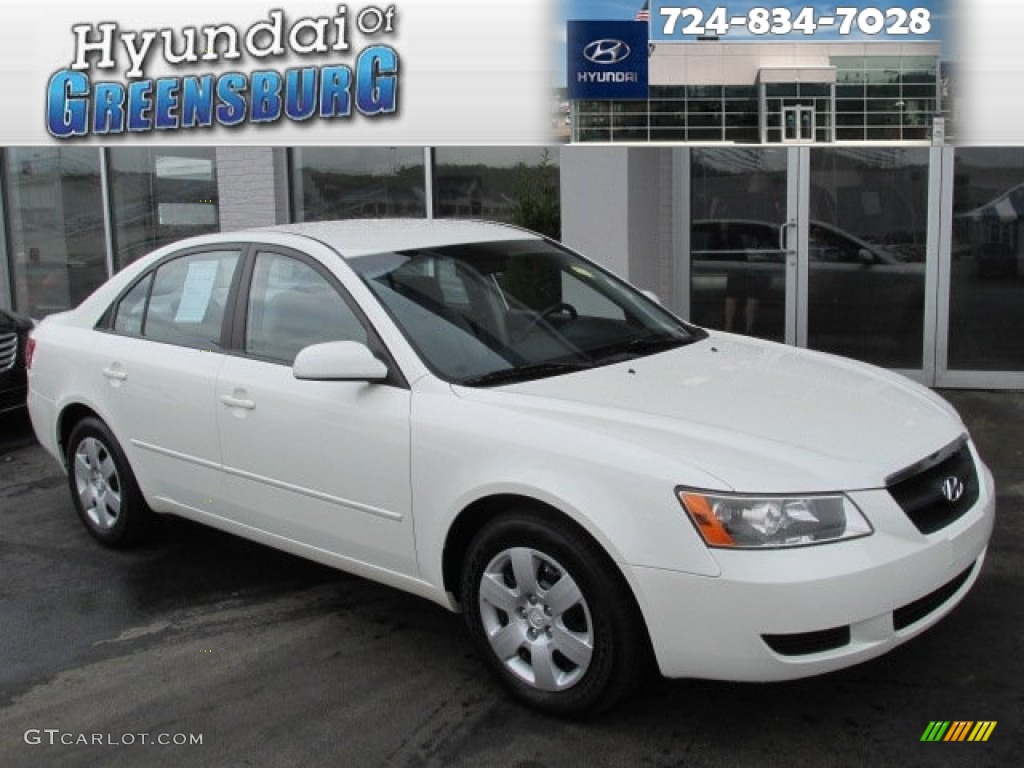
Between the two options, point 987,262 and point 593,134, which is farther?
point 593,134

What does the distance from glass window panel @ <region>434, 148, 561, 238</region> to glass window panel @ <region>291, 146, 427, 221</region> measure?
22 cm

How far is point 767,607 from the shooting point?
3012 mm

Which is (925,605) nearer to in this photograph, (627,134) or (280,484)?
(280,484)

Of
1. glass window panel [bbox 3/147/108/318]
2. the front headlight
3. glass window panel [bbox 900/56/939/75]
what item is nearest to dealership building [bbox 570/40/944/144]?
glass window panel [bbox 900/56/939/75]

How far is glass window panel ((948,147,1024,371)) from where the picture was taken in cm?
802

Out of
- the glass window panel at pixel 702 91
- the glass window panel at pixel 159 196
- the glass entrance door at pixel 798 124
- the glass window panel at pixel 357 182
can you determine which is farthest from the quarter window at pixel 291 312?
the glass window panel at pixel 159 196

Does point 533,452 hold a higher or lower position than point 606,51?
lower

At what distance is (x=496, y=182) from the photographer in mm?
9852

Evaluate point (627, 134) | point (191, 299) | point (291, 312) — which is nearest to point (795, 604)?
point (291, 312)

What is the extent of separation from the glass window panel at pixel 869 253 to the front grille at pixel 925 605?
5307 mm

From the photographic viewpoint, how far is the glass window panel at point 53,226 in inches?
462

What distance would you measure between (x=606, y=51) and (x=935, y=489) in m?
5.51

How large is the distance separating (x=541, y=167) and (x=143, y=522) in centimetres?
552

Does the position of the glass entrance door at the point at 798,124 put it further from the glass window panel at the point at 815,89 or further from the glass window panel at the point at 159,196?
the glass window panel at the point at 159,196
